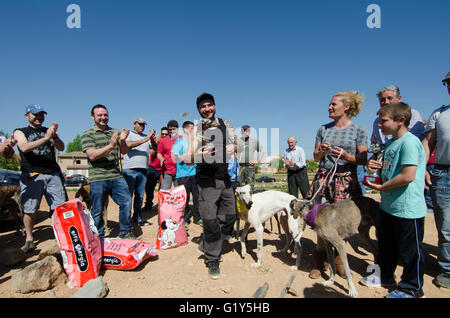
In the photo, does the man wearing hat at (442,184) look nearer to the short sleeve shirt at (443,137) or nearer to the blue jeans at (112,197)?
the short sleeve shirt at (443,137)

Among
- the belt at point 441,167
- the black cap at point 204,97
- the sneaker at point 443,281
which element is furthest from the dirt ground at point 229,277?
the black cap at point 204,97

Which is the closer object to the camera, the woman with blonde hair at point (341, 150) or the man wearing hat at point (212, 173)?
the woman with blonde hair at point (341, 150)

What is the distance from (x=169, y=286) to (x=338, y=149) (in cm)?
293

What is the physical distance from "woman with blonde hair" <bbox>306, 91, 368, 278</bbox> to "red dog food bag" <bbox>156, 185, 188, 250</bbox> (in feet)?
8.19

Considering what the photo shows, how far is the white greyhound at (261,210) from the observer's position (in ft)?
11.8

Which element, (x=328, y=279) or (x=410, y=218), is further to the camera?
(x=328, y=279)

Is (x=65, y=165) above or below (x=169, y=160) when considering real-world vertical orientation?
below

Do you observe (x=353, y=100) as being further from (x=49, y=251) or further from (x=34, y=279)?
(x=49, y=251)

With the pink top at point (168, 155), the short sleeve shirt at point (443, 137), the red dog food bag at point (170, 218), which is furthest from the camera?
the pink top at point (168, 155)

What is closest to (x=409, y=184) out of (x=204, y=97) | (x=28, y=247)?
(x=204, y=97)

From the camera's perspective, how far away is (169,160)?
573 centimetres

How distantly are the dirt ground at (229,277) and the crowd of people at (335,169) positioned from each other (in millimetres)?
228

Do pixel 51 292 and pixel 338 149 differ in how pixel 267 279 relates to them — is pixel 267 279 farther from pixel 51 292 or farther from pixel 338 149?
pixel 51 292
